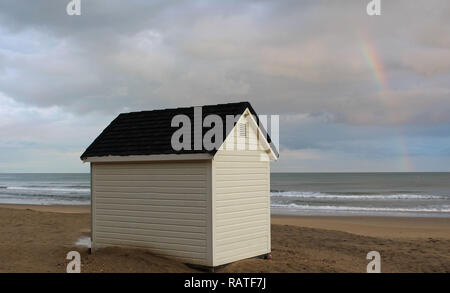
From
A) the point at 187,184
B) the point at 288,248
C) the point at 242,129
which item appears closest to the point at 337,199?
the point at 288,248

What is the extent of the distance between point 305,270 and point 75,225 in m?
13.4

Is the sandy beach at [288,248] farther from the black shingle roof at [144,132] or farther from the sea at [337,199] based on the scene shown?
the sea at [337,199]

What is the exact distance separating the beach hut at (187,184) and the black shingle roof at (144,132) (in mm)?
34

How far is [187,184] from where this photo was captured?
1088 cm

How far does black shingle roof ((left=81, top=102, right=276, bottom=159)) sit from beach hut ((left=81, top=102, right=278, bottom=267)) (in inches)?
1.4

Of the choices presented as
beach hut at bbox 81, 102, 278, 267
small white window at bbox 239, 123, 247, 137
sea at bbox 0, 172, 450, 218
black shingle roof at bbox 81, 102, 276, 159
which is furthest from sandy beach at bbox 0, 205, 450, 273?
sea at bbox 0, 172, 450, 218

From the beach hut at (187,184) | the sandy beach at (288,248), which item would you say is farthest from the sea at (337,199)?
the beach hut at (187,184)

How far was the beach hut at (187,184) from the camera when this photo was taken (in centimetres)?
1067

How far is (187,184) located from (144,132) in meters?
2.61

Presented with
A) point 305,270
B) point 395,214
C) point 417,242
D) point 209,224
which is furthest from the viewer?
point 395,214

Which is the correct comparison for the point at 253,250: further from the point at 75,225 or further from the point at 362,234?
the point at 75,225

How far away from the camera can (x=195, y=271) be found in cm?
1055

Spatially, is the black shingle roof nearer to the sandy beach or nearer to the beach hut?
the beach hut
